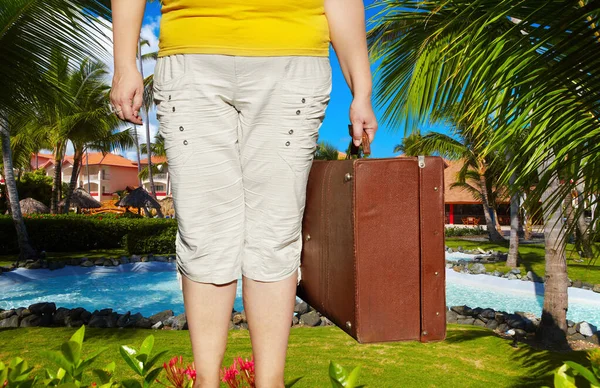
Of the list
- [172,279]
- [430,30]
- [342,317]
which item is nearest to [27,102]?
[430,30]

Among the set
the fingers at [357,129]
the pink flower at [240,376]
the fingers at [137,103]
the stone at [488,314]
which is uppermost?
the fingers at [137,103]

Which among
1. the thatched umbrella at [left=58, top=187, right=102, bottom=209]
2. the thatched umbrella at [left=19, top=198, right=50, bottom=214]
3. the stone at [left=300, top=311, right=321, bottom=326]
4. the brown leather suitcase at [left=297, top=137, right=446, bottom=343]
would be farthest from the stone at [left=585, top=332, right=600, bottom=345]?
the thatched umbrella at [left=58, top=187, right=102, bottom=209]

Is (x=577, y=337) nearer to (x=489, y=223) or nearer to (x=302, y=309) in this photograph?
A: (x=302, y=309)

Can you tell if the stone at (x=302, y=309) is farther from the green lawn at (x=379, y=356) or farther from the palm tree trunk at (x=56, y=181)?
the palm tree trunk at (x=56, y=181)

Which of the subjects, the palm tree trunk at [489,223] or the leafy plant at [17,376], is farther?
the palm tree trunk at [489,223]

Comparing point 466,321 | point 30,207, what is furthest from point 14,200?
point 30,207

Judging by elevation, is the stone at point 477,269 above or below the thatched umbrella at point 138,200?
below

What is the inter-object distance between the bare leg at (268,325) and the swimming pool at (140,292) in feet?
26.9

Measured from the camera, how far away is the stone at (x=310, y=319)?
6.41m

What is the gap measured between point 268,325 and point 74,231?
15452 millimetres

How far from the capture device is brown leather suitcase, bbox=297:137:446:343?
4.30 ft

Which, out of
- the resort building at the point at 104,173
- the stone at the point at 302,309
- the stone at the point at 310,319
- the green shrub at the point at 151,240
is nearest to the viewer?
the stone at the point at 310,319

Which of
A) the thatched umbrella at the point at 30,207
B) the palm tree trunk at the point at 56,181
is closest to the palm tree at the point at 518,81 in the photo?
the palm tree trunk at the point at 56,181

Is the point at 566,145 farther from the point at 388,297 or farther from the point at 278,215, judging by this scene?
the point at 278,215
